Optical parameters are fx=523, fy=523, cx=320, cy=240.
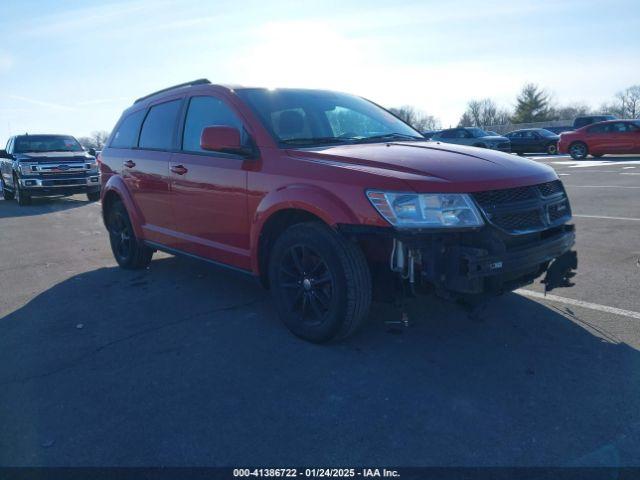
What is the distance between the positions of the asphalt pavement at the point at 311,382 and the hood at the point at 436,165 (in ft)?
3.70

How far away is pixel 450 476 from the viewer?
2289mm

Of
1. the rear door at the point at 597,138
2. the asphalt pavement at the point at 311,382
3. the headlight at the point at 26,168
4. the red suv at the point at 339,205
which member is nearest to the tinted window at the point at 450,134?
the rear door at the point at 597,138

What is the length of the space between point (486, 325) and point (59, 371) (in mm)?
3018

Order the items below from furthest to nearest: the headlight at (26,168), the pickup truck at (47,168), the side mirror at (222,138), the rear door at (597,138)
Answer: the rear door at (597,138), the pickup truck at (47,168), the headlight at (26,168), the side mirror at (222,138)

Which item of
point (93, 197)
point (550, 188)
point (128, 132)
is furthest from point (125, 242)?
point (93, 197)

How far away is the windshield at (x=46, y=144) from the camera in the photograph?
1459cm

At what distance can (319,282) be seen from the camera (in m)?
3.56

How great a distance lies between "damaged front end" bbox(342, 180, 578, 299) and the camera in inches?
120

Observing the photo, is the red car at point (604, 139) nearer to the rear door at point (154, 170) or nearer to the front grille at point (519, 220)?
the front grille at point (519, 220)

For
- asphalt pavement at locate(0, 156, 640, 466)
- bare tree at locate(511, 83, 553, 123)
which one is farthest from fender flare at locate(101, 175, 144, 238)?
bare tree at locate(511, 83, 553, 123)

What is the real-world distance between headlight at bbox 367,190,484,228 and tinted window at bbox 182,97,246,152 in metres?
1.69

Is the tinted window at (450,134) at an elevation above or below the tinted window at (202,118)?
above

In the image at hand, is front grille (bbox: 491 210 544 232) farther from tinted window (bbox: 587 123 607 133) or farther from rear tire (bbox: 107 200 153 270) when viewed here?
tinted window (bbox: 587 123 607 133)

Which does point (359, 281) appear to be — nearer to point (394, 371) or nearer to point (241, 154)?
point (394, 371)
